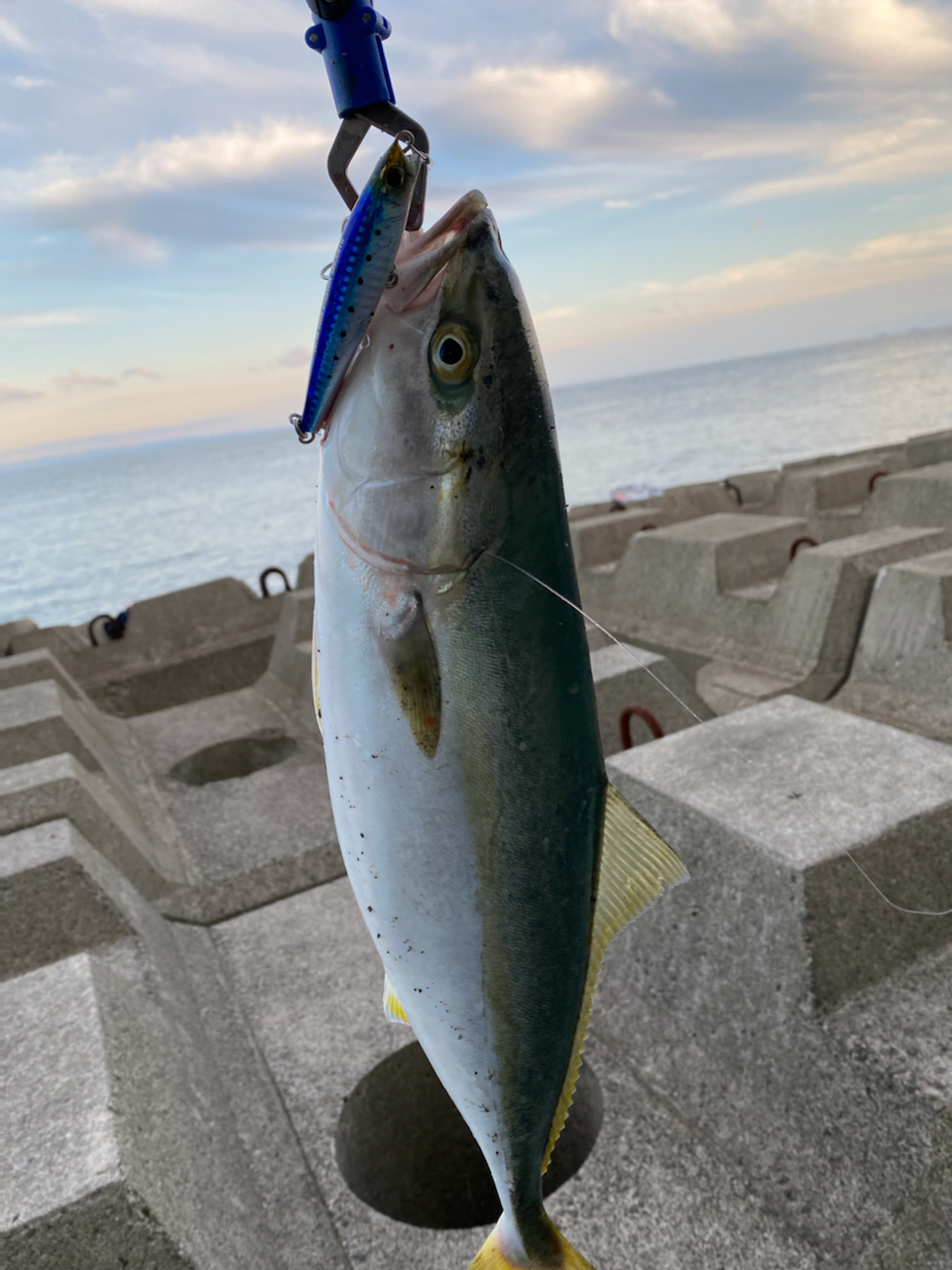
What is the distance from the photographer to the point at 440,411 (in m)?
1.42


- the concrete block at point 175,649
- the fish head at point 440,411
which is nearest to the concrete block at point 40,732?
the concrete block at point 175,649

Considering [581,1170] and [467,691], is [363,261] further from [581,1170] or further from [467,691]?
[581,1170]

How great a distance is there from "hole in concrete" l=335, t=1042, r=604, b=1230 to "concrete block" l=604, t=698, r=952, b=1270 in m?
0.53

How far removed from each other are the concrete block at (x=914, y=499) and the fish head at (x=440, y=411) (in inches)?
394

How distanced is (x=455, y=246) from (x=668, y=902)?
3149 millimetres

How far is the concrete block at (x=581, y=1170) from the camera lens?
312 centimetres

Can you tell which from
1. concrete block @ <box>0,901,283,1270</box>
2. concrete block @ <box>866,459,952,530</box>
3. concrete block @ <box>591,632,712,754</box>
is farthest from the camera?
concrete block @ <box>866,459,952,530</box>

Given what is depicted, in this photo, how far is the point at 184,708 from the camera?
10.6 metres

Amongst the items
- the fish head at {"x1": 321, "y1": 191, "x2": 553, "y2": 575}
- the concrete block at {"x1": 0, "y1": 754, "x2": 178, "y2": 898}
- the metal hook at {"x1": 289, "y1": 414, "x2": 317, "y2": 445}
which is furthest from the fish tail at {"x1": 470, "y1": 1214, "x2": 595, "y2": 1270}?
the concrete block at {"x1": 0, "y1": 754, "x2": 178, "y2": 898}

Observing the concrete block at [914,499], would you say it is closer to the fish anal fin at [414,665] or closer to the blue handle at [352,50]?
the fish anal fin at [414,665]

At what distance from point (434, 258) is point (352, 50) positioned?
0.31m

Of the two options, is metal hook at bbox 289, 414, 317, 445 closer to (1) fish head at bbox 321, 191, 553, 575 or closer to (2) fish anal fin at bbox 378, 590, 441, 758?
(1) fish head at bbox 321, 191, 553, 575

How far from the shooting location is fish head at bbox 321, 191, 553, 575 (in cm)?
139

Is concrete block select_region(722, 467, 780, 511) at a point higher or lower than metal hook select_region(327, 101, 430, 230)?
lower
